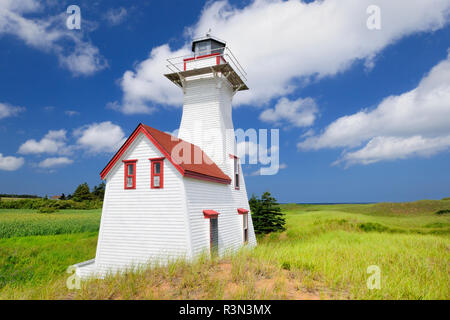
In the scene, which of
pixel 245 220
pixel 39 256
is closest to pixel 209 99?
pixel 245 220

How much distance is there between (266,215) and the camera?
25016 mm

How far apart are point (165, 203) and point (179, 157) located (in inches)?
98.9

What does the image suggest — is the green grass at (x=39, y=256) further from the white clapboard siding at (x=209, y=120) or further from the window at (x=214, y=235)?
the white clapboard siding at (x=209, y=120)

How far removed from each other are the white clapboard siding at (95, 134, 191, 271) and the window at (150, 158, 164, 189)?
21 cm

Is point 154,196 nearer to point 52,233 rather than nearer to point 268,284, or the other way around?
point 268,284

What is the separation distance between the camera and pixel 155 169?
12531 millimetres

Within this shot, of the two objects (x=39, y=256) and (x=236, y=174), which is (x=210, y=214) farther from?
(x=39, y=256)

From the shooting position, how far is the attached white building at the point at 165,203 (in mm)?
11695

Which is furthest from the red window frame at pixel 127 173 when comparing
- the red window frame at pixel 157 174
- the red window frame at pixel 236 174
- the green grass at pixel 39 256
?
the red window frame at pixel 236 174

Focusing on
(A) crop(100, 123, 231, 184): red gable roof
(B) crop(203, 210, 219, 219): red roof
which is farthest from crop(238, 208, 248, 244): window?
(B) crop(203, 210, 219, 219): red roof

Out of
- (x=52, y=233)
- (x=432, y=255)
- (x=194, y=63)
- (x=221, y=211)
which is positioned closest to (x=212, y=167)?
(x=221, y=211)

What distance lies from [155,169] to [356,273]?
974 centimetres

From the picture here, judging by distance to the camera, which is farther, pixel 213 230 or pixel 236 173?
pixel 236 173
